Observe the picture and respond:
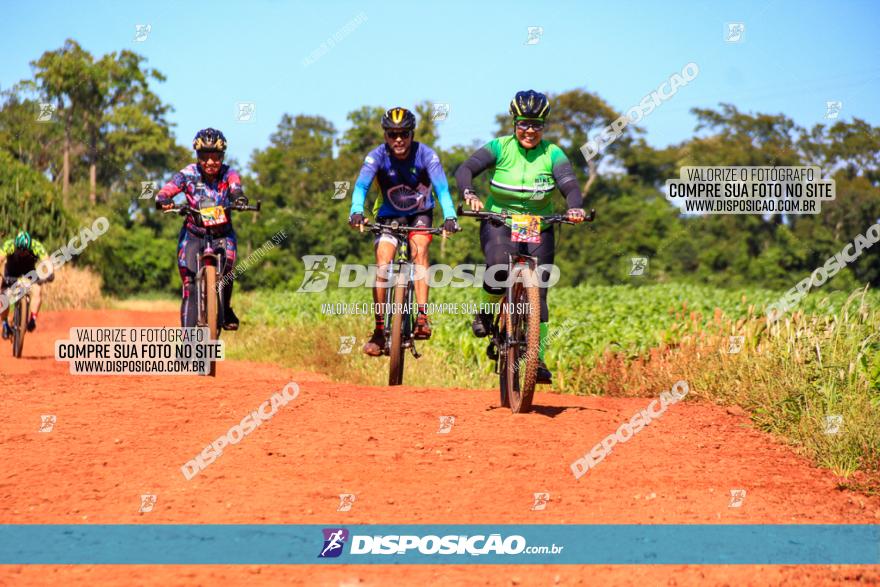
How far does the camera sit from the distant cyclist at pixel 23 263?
15844 mm

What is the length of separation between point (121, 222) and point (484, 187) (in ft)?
64.9

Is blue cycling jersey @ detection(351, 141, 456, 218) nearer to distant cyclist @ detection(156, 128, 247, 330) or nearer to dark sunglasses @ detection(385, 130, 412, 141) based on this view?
dark sunglasses @ detection(385, 130, 412, 141)

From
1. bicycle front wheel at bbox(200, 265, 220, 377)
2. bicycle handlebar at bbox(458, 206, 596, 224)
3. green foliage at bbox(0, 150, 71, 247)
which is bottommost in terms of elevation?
bicycle front wheel at bbox(200, 265, 220, 377)

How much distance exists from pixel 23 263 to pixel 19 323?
0.94 m

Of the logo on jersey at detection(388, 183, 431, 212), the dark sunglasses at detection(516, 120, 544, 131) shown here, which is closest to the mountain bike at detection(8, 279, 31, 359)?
the logo on jersey at detection(388, 183, 431, 212)

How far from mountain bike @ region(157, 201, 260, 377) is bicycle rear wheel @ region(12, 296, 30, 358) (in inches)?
245

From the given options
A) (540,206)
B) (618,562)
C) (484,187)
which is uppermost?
(484,187)

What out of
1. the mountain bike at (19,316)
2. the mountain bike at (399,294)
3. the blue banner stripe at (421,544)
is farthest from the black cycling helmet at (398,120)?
the mountain bike at (19,316)

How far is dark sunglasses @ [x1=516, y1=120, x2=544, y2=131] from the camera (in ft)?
28.9

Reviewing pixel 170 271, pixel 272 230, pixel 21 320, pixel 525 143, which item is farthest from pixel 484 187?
pixel 525 143

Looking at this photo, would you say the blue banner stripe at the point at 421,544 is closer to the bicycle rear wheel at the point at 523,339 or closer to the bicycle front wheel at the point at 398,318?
the bicycle rear wheel at the point at 523,339

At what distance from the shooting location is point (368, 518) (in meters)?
5.57

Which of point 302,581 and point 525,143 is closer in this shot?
point 302,581

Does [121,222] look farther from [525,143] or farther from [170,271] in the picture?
[525,143]
